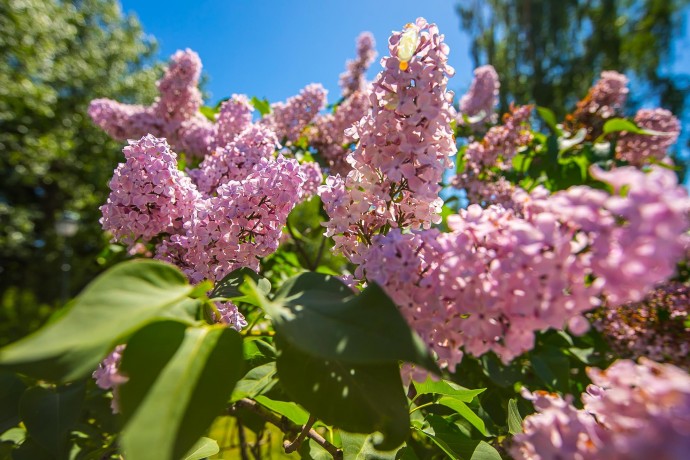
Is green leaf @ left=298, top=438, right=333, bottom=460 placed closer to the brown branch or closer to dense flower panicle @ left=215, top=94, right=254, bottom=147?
the brown branch

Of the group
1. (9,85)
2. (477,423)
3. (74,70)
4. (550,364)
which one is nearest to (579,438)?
(477,423)

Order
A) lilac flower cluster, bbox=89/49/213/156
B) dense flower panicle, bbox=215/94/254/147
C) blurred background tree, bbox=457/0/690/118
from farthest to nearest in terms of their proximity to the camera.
Result: 1. blurred background tree, bbox=457/0/690/118
2. lilac flower cluster, bbox=89/49/213/156
3. dense flower panicle, bbox=215/94/254/147

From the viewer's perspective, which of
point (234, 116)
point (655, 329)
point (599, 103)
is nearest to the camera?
point (655, 329)

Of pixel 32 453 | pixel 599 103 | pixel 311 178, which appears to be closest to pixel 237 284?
pixel 32 453

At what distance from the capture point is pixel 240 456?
1.63 metres

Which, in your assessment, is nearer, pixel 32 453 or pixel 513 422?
pixel 513 422

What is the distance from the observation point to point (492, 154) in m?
2.46

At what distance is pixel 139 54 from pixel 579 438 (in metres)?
24.4

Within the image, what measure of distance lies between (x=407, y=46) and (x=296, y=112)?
177cm

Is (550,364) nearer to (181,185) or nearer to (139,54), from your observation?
(181,185)

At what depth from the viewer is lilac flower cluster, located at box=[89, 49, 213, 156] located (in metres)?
2.58

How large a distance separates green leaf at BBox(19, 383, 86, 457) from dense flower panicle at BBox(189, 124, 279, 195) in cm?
75

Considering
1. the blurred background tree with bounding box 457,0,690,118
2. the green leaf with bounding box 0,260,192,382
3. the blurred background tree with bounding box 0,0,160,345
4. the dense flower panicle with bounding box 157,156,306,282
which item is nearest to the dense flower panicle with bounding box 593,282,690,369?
the dense flower panicle with bounding box 157,156,306,282

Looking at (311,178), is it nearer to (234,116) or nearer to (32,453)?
(234,116)
